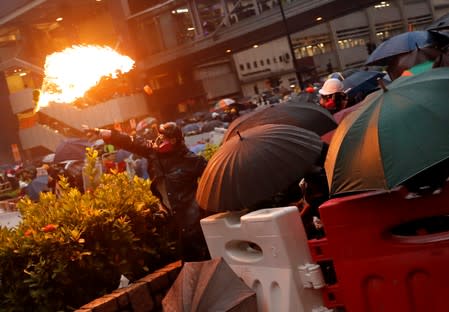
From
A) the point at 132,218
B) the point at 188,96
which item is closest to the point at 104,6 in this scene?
the point at 188,96

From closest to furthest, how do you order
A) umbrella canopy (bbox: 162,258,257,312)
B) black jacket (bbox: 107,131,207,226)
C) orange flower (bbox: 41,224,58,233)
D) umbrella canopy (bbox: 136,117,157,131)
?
umbrella canopy (bbox: 162,258,257,312), orange flower (bbox: 41,224,58,233), black jacket (bbox: 107,131,207,226), umbrella canopy (bbox: 136,117,157,131)

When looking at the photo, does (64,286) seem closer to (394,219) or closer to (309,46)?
(394,219)

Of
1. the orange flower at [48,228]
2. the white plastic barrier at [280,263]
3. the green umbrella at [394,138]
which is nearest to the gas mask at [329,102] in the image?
the white plastic barrier at [280,263]

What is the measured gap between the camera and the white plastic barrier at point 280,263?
13.2 ft

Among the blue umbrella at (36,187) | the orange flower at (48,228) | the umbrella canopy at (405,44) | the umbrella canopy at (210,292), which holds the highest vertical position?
the umbrella canopy at (405,44)

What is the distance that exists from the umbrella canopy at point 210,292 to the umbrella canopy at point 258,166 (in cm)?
59

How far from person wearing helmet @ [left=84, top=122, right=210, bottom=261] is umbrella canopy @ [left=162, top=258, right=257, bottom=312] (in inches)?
53.3

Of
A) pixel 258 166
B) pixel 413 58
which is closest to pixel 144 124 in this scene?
pixel 413 58

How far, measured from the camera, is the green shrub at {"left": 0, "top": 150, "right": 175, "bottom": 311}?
442 cm

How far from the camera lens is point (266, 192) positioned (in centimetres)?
447

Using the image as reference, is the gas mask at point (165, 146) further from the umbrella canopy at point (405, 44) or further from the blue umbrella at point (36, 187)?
the blue umbrella at point (36, 187)

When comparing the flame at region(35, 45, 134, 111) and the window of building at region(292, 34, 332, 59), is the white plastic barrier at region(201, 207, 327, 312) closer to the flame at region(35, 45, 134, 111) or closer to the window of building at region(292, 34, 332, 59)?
the flame at region(35, 45, 134, 111)

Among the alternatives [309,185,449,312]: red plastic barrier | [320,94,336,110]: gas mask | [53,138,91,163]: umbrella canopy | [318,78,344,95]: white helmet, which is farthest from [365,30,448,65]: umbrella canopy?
[53,138,91,163]: umbrella canopy

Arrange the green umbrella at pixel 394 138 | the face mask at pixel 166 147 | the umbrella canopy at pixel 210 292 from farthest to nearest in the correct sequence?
the face mask at pixel 166 147 < the umbrella canopy at pixel 210 292 < the green umbrella at pixel 394 138
